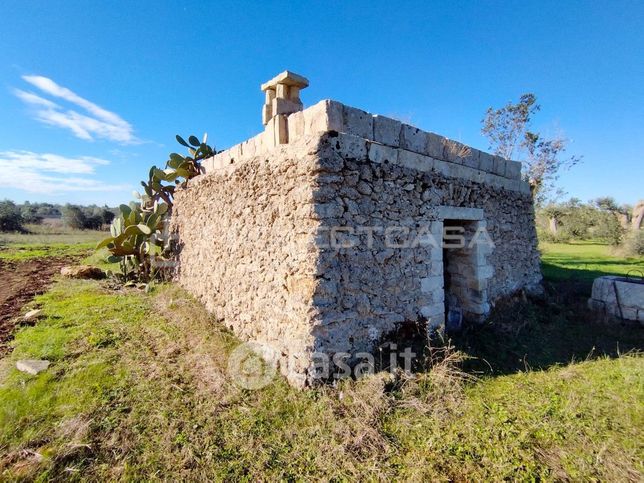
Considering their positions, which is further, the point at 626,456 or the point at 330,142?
the point at 330,142

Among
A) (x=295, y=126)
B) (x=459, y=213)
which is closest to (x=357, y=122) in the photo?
(x=295, y=126)

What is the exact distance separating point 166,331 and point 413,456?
3.47 meters

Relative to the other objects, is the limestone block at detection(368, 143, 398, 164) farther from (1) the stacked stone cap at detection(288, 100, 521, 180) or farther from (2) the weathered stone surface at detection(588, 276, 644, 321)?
(2) the weathered stone surface at detection(588, 276, 644, 321)

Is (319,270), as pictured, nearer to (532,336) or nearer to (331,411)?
(331,411)

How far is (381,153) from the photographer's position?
11.3ft

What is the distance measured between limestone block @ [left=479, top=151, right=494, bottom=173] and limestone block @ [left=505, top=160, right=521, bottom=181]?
0.59 metres

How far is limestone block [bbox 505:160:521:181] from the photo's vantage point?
223 inches

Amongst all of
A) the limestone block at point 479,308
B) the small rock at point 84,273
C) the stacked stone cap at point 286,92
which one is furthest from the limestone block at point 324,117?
the small rock at point 84,273

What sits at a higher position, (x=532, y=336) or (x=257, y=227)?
(x=257, y=227)

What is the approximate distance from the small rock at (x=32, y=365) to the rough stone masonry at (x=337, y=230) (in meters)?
1.95

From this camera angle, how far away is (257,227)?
3754mm

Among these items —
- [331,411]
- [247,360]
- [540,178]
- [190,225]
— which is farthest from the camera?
[540,178]

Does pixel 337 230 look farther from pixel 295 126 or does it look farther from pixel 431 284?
pixel 431 284

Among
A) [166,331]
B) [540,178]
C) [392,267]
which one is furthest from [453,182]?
[540,178]
